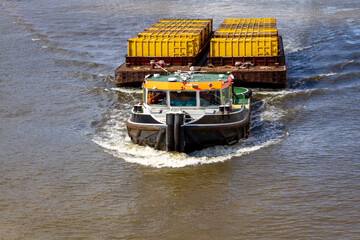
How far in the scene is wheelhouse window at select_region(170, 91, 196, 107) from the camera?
22.0 m

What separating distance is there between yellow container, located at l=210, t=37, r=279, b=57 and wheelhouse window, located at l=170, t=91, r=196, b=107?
415 inches

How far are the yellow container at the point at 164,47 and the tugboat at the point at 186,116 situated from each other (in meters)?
9.36

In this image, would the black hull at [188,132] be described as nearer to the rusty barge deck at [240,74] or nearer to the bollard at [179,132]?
the bollard at [179,132]

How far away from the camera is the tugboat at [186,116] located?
2097cm

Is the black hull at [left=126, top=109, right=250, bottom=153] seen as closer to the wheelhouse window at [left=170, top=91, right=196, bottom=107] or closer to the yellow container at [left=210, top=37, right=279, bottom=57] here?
the wheelhouse window at [left=170, top=91, right=196, bottom=107]


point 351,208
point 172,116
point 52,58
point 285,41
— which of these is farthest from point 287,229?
point 285,41

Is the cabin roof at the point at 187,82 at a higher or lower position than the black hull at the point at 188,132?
higher

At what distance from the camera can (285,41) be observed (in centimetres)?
4697

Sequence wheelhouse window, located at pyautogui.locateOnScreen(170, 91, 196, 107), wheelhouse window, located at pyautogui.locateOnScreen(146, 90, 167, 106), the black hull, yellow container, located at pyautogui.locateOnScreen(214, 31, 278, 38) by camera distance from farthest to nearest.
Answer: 1. yellow container, located at pyautogui.locateOnScreen(214, 31, 278, 38)
2. wheelhouse window, located at pyautogui.locateOnScreen(146, 90, 167, 106)
3. wheelhouse window, located at pyautogui.locateOnScreen(170, 91, 196, 107)
4. the black hull

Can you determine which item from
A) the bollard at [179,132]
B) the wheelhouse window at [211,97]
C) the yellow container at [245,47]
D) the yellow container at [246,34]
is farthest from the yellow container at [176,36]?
the bollard at [179,132]

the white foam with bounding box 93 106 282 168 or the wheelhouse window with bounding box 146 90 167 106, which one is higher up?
the wheelhouse window with bounding box 146 90 167 106

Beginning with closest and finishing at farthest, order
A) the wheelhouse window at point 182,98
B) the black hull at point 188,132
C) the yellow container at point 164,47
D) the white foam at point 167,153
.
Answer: the black hull at point 188,132 < the white foam at point 167,153 < the wheelhouse window at point 182,98 < the yellow container at point 164,47

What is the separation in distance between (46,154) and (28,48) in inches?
1001

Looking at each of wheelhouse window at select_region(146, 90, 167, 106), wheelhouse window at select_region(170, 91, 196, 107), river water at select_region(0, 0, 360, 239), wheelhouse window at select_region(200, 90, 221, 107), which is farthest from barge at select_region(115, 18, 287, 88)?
wheelhouse window at select_region(170, 91, 196, 107)
